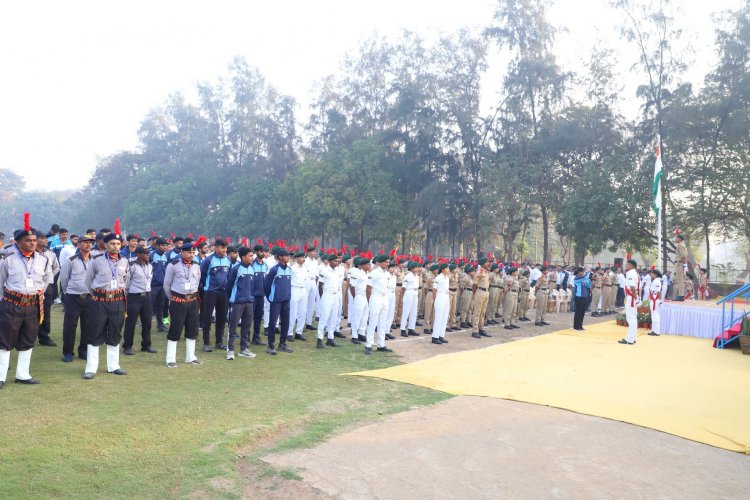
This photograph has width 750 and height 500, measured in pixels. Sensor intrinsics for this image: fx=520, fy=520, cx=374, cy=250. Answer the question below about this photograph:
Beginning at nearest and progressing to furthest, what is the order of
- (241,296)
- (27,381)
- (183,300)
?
Result: (27,381), (183,300), (241,296)

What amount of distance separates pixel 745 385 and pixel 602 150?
21.5 metres

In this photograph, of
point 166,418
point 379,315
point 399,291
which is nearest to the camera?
point 166,418

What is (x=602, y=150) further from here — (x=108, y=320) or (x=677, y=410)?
(x=108, y=320)

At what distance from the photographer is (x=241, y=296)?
821 cm

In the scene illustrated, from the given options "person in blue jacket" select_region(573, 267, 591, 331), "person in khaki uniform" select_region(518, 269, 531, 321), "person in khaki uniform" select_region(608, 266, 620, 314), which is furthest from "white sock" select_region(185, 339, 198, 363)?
"person in khaki uniform" select_region(608, 266, 620, 314)

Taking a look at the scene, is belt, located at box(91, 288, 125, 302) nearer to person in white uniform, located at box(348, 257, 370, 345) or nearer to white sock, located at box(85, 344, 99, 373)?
white sock, located at box(85, 344, 99, 373)

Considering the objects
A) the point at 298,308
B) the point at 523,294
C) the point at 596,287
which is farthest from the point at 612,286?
the point at 298,308

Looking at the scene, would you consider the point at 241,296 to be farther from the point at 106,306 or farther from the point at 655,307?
the point at 655,307

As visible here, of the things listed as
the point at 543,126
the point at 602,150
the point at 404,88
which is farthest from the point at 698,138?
the point at 404,88

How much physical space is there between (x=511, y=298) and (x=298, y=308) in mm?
6048

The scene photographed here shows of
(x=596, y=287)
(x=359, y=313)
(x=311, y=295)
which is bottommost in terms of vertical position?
(x=359, y=313)

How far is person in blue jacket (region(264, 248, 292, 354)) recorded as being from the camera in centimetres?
892

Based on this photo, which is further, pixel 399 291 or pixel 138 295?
pixel 399 291

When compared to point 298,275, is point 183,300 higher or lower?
lower
